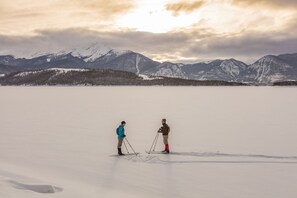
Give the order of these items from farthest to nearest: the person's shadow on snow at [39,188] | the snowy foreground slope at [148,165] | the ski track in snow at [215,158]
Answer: the ski track in snow at [215,158]
the snowy foreground slope at [148,165]
the person's shadow on snow at [39,188]

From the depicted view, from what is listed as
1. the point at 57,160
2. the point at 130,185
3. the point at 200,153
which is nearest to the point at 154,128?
the point at 200,153

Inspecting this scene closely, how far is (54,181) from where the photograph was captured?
1379 centimetres

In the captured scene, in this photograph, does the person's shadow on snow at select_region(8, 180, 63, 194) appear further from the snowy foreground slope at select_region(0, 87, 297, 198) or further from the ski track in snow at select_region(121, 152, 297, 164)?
the ski track in snow at select_region(121, 152, 297, 164)

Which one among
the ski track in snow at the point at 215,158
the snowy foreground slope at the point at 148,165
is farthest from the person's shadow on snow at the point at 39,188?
the ski track in snow at the point at 215,158

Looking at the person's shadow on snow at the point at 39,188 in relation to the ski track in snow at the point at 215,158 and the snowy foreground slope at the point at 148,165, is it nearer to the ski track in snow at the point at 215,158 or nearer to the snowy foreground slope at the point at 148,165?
the snowy foreground slope at the point at 148,165

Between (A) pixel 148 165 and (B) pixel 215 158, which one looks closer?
(A) pixel 148 165

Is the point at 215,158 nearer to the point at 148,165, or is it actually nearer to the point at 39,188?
the point at 148,165

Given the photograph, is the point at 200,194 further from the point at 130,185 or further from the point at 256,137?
the point at 256,137

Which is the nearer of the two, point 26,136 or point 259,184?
point 259,184

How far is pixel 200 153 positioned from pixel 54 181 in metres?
8.49

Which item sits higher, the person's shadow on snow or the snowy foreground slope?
the person's shadow on snow

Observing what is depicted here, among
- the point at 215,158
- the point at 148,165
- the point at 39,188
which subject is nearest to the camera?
the point at 39,188

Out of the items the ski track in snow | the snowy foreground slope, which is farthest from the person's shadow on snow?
the ski track in snow

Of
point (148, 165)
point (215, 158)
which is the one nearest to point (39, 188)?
point (148, 165)
